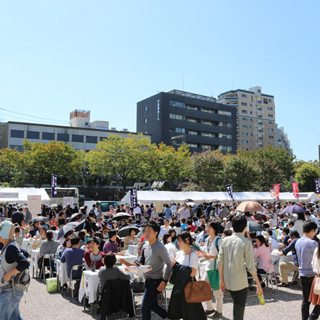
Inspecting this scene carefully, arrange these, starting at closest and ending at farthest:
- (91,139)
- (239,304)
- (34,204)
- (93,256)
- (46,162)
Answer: (239,304) < (93,256) < (34,204) < (46,162) < (91,139)

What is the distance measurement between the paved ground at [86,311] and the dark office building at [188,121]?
206 feet

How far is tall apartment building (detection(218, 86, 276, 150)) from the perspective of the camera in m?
98.2

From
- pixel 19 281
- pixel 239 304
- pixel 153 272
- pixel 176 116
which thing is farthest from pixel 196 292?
pixel 176 116

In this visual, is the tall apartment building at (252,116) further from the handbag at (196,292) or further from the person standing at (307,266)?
the handbag at (196,292)

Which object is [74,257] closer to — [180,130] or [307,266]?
[307,266]

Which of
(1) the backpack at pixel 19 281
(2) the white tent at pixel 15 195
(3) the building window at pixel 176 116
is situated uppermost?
(3) the building window at pixel 176 116

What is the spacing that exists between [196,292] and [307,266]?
1893mm

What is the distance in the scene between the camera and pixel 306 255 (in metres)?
5.17

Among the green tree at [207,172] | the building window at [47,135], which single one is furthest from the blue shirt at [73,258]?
the building window at [47,135]

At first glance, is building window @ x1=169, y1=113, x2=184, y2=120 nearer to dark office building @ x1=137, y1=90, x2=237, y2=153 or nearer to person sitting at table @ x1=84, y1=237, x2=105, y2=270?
dark office building @ x1=137, y1=90, x2=237, y2=153

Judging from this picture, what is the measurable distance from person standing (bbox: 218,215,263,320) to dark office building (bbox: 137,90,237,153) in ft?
215

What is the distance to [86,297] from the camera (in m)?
6.46

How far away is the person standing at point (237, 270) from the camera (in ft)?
13.5

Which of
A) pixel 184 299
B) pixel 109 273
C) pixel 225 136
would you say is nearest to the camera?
pixel 184 299
